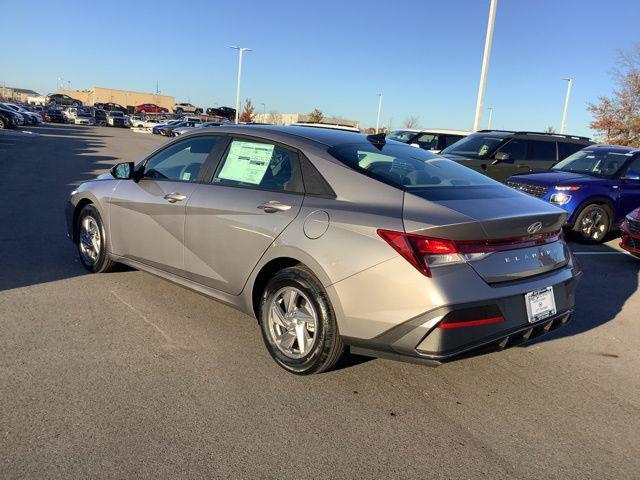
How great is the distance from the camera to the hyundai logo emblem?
322cm

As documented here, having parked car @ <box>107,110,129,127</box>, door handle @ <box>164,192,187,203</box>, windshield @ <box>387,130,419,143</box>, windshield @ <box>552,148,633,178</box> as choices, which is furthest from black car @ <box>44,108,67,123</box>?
door handle @ <box>164,192,187,203</box>

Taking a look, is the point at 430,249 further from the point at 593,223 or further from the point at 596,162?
the point at 596,162

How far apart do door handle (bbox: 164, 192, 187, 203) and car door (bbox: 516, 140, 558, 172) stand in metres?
8.61

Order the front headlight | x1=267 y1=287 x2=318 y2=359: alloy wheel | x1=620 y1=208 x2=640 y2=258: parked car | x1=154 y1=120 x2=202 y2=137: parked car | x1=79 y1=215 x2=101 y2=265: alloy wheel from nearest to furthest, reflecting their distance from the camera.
Answer: 1. x1=267 y1=287 x2=318 y2=359: alloy wheel
2. x1=79 y1=215 x2=101 y2=265: alloy wheel
3. x1=620 y1=208 x2=640 y2=258: parked car
4. the front headlight
5. x1=154 y1=120 x2=202 y2=137: parked car

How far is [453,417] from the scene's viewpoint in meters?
3.12

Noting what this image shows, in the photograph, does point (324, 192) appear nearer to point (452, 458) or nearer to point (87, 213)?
point (452, 458)

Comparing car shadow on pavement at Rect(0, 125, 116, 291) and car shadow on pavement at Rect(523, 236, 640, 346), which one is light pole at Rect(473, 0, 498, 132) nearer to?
car shadow on pavement at Rect(523, 236, 640, 346)

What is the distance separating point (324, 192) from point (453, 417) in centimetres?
159

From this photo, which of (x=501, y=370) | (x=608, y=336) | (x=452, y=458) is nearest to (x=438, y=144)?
(x=608, y=336)

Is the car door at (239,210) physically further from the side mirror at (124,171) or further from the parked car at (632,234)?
the parked car at (632,234)

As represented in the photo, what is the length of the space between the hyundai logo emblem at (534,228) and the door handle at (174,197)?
2.59 metres

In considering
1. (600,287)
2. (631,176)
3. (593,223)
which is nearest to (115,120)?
(593,223)

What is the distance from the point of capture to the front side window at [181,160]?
4398 mm

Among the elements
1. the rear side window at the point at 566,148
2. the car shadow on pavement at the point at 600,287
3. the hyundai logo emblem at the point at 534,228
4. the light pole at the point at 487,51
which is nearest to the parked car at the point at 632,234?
the car shadow on pavement at the point at 600,287
